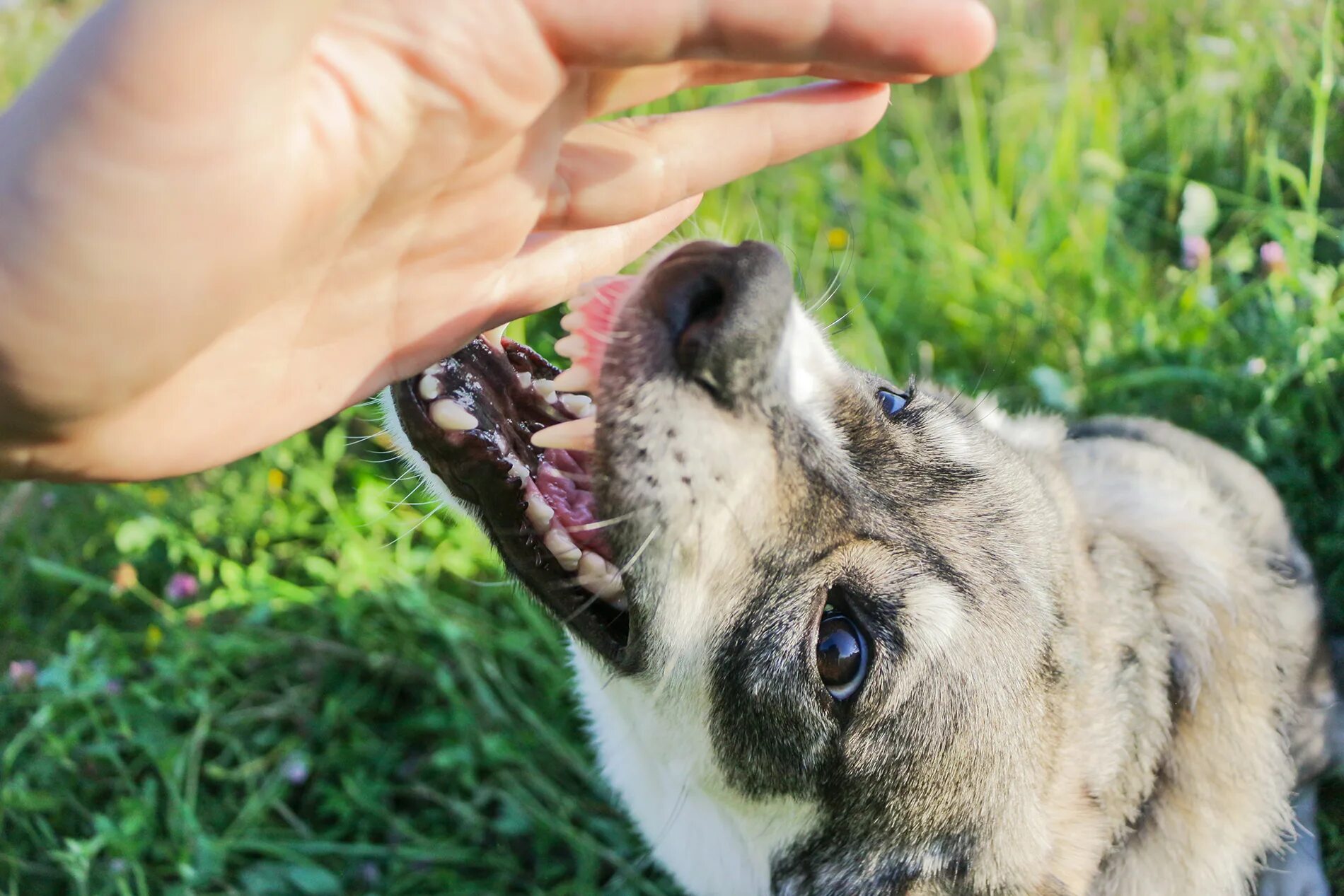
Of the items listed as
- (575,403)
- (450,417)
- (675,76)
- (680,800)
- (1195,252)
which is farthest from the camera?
(1195,252)

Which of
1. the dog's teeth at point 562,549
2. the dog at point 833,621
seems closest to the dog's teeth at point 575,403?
the dog at point 833,621

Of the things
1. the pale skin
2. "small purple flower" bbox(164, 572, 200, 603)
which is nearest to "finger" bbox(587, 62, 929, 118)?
the pale skin

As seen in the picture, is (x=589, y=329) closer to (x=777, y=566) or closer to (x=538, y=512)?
(x=538, y=512)

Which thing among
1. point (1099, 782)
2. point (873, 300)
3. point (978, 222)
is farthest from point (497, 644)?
point (978, 222)

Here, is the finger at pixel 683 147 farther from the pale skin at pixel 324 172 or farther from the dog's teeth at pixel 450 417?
the dog's teeth at pixel 450 417

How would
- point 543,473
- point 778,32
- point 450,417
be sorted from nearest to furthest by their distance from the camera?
point 778,32
point 450,417
point 543,473

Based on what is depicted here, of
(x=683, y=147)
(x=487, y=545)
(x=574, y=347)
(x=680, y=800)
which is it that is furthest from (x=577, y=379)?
(x=487, y=545)
